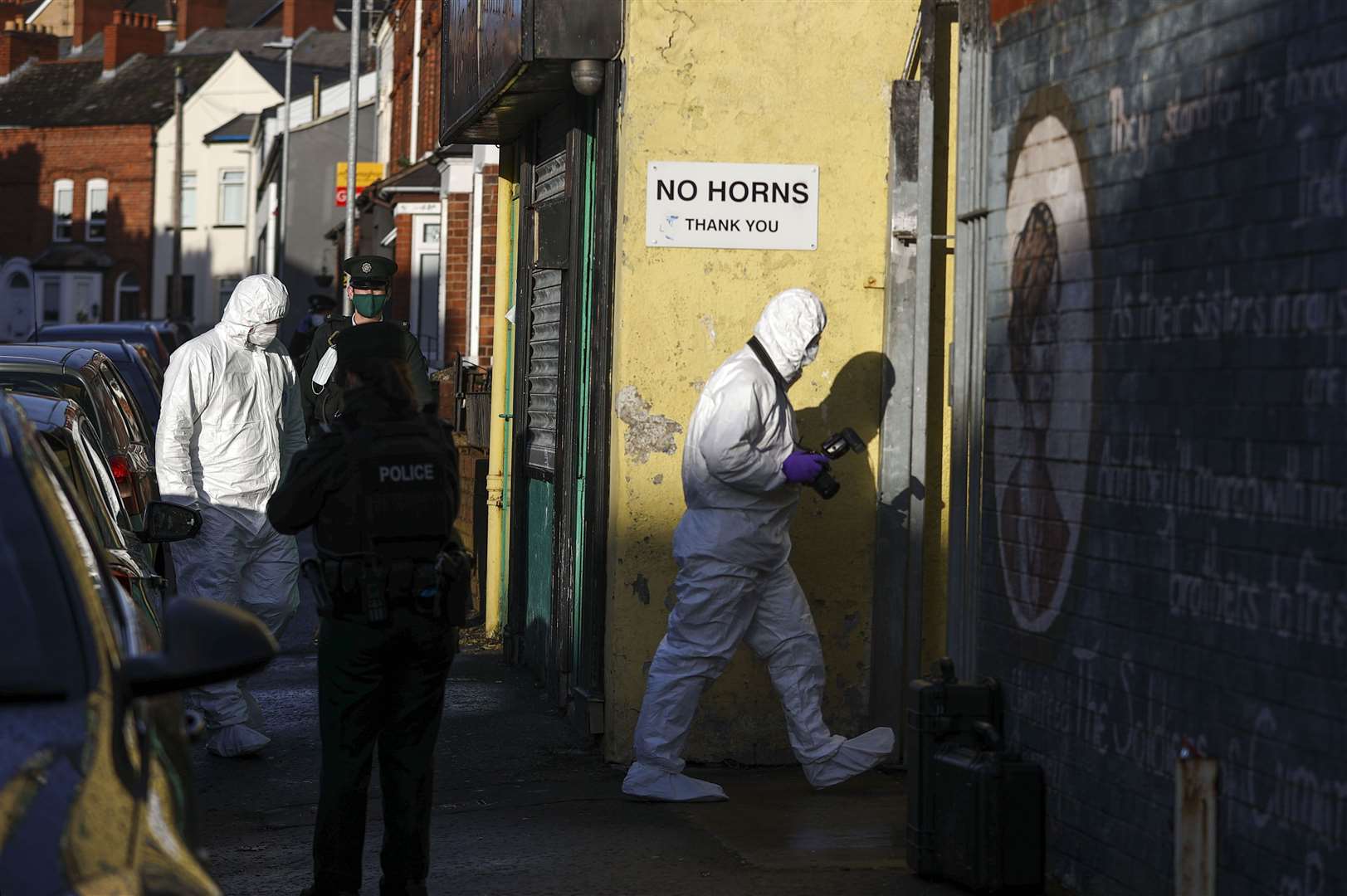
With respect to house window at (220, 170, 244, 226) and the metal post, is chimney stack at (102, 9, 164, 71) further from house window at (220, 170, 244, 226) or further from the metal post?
the metal post

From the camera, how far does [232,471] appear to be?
9.02 metres

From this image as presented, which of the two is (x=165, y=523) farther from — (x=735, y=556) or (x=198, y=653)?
(x=198, y=653)

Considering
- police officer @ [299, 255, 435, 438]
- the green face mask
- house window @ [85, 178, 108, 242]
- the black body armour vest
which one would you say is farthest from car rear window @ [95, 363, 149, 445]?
house window @ [85, 178, 108, 242]

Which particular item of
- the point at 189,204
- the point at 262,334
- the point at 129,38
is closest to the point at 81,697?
the point at 262,334

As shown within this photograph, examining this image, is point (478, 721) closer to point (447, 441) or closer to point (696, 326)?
point (696, 326)

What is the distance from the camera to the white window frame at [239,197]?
67188 millimetres

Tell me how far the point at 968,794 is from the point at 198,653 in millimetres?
2994

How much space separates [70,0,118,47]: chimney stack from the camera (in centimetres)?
8325

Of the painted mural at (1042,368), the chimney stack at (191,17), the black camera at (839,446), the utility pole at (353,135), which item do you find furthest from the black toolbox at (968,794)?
the chimney stack at (191,17)

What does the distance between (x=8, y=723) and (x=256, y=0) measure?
86162 millimetres

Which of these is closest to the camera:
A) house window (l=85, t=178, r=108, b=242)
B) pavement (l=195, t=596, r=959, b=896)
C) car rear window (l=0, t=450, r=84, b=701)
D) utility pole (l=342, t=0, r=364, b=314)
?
car rear window (l=0, t=450, r=84, b=701)

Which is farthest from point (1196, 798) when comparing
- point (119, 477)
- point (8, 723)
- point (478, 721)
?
point (119, 477)

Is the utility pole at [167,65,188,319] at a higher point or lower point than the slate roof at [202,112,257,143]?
lower

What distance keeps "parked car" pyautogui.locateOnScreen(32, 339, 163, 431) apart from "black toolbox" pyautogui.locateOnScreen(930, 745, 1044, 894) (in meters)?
10.1
